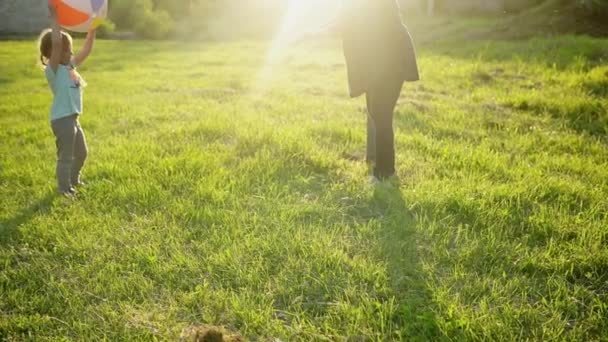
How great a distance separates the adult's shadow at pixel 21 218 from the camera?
3.84 meters

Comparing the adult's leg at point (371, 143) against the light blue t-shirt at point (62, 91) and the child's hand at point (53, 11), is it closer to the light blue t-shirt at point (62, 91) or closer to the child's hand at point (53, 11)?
the light blue t-shirt at point (62, 91)

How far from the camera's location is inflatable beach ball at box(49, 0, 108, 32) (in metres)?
4.09

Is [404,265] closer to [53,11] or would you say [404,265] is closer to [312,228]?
[312,228]

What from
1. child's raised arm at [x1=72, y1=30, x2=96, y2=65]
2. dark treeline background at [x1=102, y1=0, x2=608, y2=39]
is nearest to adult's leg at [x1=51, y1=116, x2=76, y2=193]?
child's raised arm at [x1=72, y1=30, x2=96, y2=65]

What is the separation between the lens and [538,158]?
17.3 feet

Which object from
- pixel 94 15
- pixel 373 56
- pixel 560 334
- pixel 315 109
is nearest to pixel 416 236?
pixel 560 334

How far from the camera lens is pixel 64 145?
14.2 feet

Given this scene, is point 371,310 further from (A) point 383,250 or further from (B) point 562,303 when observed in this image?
(B) point 562,303

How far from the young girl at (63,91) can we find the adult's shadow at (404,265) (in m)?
2.96

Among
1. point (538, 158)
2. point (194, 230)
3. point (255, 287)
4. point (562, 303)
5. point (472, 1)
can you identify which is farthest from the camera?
point (472, 1)

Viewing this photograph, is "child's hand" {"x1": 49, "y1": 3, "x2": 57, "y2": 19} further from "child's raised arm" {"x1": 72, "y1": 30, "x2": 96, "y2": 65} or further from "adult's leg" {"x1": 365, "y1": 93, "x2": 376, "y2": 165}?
"adult's leg" {"x1": 365, "y1": 93, "x2": 376, "y2": 165}

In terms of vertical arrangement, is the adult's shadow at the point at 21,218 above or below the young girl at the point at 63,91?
below

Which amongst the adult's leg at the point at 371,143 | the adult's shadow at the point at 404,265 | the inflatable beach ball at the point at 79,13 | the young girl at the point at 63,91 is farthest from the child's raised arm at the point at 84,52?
the adult's shadow at the point at 404,265

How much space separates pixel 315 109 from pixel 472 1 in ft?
81.2
